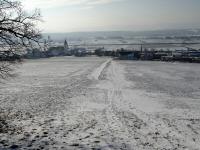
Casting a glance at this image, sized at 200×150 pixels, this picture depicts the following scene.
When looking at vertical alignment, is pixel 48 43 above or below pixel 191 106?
above

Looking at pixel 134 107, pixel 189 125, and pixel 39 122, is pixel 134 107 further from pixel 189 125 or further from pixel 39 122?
pixel 39 122

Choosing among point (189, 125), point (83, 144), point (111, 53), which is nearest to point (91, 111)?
point (189, 125)

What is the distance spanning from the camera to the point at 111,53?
14288 centimetres

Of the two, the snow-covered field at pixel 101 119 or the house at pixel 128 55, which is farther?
the house at pixel 128 55

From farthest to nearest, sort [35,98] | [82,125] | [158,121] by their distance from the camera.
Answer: [35,98], [158,121], [82,125]

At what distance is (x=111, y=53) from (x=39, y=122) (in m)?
121

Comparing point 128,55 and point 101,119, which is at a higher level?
point 101,119

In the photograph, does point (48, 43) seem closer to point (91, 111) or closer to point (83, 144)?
point (83, 144)

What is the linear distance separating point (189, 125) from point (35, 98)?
17.5 m

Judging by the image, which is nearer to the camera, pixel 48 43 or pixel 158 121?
pixel 48 43

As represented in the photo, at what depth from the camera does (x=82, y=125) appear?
22.2 meters

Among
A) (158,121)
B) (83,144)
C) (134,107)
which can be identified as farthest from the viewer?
(134,107)

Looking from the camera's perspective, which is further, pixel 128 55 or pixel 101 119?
pixel 128 55

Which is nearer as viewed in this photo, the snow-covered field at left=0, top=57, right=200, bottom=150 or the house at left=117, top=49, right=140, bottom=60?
the snow-covered field at left=0, top=57, right=200, bottom=150
